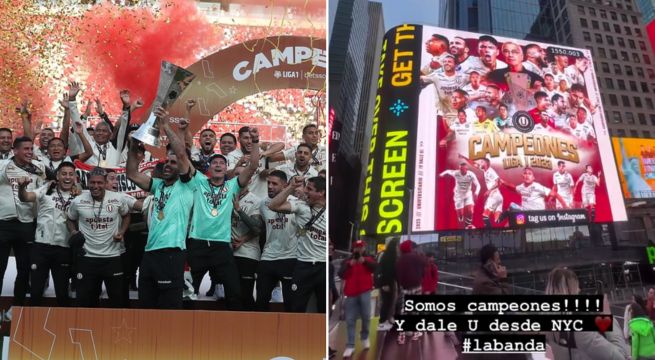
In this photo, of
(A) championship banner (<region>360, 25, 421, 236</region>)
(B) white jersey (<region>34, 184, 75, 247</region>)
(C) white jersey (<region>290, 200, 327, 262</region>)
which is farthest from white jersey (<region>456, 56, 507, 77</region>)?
(B) white jersey (<region>34, 184, 75, 247</region>)

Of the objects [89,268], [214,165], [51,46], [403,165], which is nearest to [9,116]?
[51,46]

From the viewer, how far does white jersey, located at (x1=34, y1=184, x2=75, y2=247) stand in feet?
11.6

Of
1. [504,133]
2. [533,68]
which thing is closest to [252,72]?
[504,133]

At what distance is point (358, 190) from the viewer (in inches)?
130

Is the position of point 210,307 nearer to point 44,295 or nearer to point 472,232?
point 44,295

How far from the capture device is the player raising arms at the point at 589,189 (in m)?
3.45

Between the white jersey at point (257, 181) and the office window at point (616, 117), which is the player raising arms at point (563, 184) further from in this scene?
the white jersey at point (257, 181)

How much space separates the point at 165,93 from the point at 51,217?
1205 mm

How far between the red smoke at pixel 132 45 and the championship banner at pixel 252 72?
0.17m

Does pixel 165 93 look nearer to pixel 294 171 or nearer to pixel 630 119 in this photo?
pixel 294 171

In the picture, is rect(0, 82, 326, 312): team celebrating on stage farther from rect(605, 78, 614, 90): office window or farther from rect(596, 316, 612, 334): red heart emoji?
rect(605, 78, 614, 90): office window

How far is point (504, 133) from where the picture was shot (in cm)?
349

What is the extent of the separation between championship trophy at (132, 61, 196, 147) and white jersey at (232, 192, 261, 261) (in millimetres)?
772

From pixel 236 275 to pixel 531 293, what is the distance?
2008 mm
